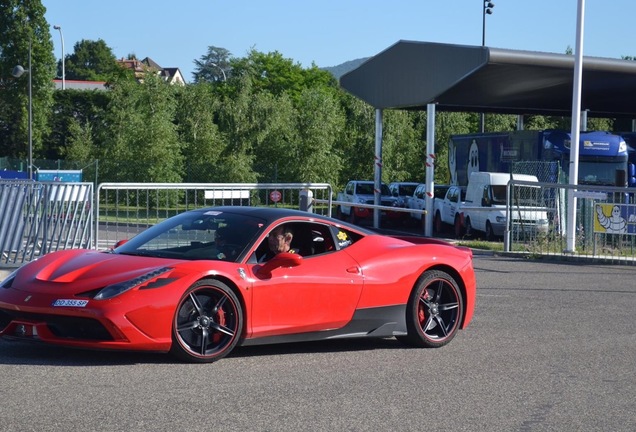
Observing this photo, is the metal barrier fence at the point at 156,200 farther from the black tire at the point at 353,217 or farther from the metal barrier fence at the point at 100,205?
the black tire at the point at 353,217

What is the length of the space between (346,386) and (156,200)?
28.4 ft

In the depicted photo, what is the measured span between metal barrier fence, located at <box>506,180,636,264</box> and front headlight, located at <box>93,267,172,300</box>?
15831mm

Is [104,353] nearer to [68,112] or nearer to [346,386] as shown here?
[346,386]

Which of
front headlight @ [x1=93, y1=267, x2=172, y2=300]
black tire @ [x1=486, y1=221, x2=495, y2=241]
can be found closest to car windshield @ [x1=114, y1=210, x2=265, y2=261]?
front headlight @ [x1=93, y1=267, x2=172, y2=300]

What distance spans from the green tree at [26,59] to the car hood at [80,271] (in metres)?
51.9

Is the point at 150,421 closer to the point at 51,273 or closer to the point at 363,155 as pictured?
the point at 51,273

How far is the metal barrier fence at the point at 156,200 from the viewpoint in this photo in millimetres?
15312

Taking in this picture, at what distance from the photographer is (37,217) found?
1448cm

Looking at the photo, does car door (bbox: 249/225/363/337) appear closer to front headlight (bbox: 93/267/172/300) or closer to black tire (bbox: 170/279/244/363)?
black tire (bbox: 170/279/244/363)

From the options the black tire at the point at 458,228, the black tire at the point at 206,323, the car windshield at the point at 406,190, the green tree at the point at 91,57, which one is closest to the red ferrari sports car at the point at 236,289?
the black tire at the point at 206,323

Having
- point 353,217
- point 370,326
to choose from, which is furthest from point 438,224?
point 370,326

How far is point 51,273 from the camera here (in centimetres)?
821

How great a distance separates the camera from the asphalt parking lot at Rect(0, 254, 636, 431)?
6.37 meters

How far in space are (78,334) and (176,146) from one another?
39.0m
